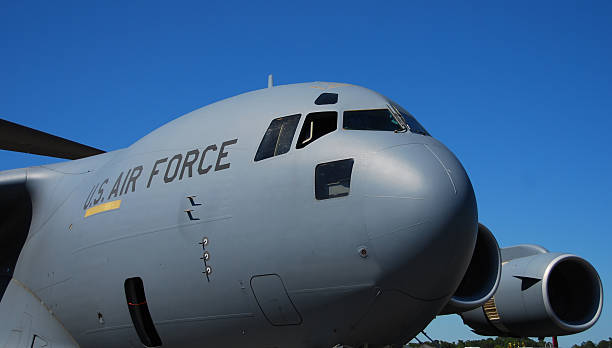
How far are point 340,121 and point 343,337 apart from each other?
72.7 inches

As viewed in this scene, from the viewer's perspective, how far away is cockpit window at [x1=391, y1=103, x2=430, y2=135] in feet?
18.8

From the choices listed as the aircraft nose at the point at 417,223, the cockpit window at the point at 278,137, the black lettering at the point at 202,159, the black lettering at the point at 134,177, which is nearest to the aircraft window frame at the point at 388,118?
the cockpit window at the point at 278,137

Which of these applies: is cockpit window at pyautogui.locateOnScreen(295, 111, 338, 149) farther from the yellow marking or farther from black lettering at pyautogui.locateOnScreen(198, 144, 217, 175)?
the yellow marking

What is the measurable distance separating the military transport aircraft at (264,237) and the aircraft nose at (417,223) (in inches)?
0.4

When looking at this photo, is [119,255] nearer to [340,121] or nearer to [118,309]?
[118,309]

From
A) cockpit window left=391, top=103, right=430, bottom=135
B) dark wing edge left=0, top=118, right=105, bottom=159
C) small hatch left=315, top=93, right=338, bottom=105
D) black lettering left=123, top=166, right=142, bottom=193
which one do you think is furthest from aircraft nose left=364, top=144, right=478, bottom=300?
dark wing edge left=0, top=118, right=105, bottom=159

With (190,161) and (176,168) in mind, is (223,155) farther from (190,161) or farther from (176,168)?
(176,168)

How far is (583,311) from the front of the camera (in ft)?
28.3

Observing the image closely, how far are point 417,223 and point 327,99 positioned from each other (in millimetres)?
1651

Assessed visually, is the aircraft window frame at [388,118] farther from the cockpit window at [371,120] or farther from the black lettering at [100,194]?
the black lettering at [100,194]

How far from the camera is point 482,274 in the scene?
7152 millimetres

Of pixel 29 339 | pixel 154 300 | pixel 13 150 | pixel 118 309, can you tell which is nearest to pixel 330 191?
pixel 154 300

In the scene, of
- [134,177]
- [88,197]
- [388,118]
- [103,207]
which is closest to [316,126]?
[388,118]

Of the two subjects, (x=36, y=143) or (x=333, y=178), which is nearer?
(x=333, y=178)
